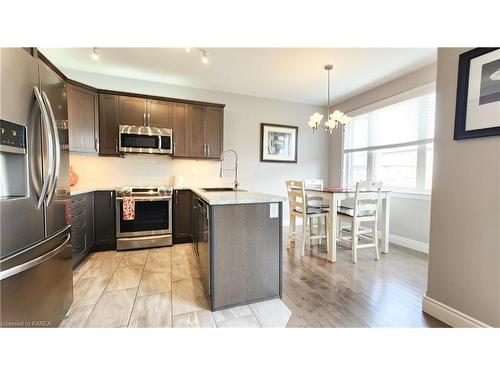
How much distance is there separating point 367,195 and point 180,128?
3.06m

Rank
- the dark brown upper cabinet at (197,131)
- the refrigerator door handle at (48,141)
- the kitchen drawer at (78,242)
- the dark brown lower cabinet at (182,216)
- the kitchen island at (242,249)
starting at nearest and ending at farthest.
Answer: the refrigerator door handle at (48,141), the kitchen island at (242,249), the kitchen drawer at (78,242), the dark brown lower cabinet at (182,216), the dark brown upper cabinet at (197,131)

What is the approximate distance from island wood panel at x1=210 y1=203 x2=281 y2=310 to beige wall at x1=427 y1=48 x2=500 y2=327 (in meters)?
1.24

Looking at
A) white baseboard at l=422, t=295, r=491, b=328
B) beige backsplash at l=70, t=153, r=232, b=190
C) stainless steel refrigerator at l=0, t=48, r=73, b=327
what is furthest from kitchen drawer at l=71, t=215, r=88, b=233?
white baseboard at l=422, t=295, r=491, b=328

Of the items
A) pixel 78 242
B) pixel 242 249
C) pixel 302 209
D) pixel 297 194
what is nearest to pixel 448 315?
pixel 242 249

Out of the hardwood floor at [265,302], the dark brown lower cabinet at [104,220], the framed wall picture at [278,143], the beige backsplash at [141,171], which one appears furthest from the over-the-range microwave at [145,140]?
the framed wall picture at [278,143]

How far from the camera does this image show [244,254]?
1.73 metres

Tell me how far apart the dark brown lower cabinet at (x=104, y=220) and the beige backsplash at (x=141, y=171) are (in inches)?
22.2

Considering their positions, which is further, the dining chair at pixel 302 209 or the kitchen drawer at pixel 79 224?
the dining chair at pixel 302 209

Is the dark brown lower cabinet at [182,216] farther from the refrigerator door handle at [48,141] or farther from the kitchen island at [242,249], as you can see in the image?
the refrigerator door handle at [48,141]

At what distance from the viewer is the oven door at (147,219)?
3002 millimetres
